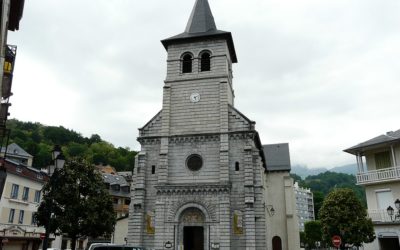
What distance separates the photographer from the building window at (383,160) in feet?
88.2

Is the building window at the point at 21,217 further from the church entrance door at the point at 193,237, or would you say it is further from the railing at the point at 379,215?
the railing at the point at 379,215

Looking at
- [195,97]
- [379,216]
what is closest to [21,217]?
[195,97]

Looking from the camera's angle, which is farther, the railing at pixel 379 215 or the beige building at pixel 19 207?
the beige building at pixel 19 207

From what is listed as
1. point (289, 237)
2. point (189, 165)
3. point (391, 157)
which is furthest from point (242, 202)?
point (289, 237)

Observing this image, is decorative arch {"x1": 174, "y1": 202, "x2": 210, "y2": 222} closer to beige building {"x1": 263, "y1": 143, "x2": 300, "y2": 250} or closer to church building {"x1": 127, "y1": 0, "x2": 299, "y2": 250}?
church building {"x1": 127, "y1": 0, "x2": 299, "y2": 250}

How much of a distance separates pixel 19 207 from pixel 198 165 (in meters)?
20.0

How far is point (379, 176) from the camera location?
87.0 ft

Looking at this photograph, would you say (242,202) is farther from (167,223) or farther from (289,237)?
(289,237)

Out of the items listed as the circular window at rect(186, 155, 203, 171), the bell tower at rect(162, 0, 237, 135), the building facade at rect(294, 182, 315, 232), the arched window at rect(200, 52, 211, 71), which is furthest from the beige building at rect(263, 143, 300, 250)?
Answer: the building facade at rect(294, 182, 315, 232)

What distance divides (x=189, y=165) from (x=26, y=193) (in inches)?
765

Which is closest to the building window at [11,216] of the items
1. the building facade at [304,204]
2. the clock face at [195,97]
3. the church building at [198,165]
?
the church building at [198,165]

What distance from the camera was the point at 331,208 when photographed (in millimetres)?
24578

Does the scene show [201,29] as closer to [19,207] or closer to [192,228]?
[192,228]

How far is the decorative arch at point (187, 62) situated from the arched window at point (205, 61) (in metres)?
0.99
